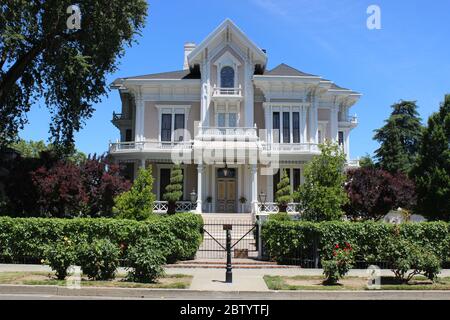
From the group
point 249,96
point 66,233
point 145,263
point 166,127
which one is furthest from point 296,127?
point 145,263

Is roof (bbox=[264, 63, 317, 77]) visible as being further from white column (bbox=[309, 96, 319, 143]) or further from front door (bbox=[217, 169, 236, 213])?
front door (bbox=[217, 169, 236, 213])

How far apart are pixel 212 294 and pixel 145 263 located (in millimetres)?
2125

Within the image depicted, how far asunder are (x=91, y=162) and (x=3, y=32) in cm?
762

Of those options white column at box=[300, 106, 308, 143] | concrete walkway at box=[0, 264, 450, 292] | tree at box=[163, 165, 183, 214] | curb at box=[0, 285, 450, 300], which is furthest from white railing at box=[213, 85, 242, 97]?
curb at box=[0, 285, 450, 300]

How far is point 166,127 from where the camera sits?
34125mm

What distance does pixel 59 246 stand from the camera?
12641 mm

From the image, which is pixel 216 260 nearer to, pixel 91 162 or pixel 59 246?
pixel 59 246

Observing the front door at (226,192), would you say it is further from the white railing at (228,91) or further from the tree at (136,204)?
the tree at (136,204)

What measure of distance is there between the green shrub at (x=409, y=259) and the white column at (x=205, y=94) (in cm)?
2151

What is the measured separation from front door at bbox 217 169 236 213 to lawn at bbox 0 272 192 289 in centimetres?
1830

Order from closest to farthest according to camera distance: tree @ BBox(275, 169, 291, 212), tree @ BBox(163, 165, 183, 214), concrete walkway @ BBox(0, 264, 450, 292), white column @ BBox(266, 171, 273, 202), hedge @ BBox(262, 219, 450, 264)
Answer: concrete walkway @ BBox(0, 264, 450, 292), hedge @ BBox(262, 219, 450, 264), tree @ BBox(275, 169, 291, 212), tree @ BBox(163, 165, 183, 214), white column @ BBox(266, 171, 273, 202)

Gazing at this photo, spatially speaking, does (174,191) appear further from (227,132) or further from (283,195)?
(283,195)

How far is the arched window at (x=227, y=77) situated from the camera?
34.2 metres

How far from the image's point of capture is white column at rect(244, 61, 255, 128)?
3328 centimetres
